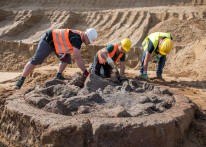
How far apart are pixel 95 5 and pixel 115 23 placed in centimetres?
254

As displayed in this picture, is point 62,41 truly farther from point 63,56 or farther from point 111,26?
point 111,26

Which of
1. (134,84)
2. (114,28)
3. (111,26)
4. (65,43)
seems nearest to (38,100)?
(134,84)

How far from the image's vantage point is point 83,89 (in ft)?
17.1

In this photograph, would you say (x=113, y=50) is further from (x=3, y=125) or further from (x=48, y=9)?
(x=48, y=9)

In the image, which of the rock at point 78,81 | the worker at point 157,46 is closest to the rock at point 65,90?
the rock at point 78,81

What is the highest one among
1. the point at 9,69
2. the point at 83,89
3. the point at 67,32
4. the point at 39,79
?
the point at 67,32

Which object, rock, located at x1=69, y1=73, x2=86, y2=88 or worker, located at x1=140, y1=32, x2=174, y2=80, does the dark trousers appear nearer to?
worker, located at x1=140, y1=32, x2=174, y2=80

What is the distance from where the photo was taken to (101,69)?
7105 millimetres

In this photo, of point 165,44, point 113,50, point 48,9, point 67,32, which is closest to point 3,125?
point 67,32

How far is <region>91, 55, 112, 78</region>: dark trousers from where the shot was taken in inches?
275

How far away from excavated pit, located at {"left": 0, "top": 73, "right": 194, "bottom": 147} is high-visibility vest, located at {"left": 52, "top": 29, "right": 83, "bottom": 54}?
107 cm

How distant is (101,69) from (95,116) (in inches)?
115

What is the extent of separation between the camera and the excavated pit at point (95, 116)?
156 inches

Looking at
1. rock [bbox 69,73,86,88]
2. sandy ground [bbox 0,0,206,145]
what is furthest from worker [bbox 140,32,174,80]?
rock [bbox 69,73,86,88]
